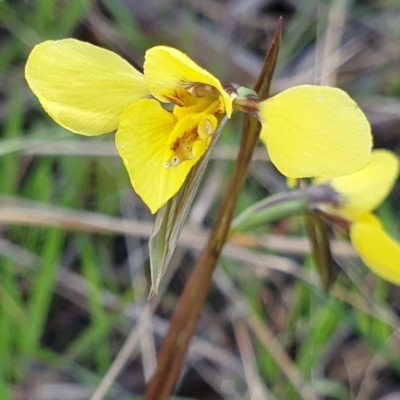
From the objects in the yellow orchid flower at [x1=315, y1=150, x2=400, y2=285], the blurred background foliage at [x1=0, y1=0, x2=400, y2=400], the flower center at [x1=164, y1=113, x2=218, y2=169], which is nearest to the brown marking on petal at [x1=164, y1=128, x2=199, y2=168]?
the flower center at [x1=164, y1=113, x2=218, y2=169]

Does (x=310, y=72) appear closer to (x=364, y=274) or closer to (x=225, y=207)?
(x=364, y=274)

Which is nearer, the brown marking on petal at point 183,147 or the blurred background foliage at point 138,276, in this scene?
the brown marking on petal at point 183,147

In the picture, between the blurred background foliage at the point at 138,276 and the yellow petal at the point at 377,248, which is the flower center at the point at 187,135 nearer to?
the yellow petal at the point at 377,248

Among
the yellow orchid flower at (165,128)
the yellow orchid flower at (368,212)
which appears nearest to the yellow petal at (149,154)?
the yellow orchid flower at (165,128)

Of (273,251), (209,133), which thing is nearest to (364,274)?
(273,251)

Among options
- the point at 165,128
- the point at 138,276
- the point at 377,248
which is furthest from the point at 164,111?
the point at 138,276

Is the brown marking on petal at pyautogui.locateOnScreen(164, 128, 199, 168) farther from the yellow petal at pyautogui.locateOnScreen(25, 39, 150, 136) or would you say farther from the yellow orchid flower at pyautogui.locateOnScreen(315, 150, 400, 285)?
the yellow orchid flower at pyautogui.locateOnScreen(315, 150, 400, 285)

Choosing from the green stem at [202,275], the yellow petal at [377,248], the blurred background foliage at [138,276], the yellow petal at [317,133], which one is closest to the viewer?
the yellow petal at [317,133]
